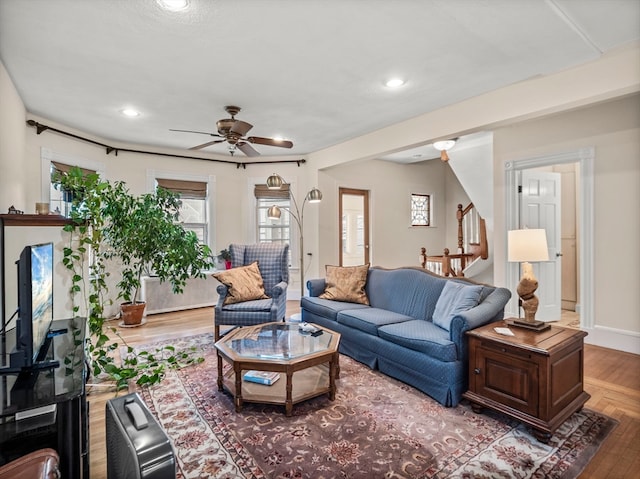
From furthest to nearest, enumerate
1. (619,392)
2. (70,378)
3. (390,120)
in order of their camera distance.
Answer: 1. (390,120)
2. (619,392)
3. (70,378)

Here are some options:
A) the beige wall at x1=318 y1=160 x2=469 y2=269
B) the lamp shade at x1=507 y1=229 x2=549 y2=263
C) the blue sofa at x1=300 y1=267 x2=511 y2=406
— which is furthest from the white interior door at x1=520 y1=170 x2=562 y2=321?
the beige wall at x1=318 y1=160 x2=469 y2=269

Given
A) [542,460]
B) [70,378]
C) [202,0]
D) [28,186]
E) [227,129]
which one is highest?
[202,0]

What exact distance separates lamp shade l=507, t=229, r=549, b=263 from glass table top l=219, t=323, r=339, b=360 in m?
1.51

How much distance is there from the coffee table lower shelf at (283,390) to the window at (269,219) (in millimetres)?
3628

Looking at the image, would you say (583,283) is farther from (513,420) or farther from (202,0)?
(202,0)

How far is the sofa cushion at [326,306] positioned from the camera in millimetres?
3693

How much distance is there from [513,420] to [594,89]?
268 cm

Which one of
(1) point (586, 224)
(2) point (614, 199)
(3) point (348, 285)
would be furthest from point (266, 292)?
(2) point (614, 199)

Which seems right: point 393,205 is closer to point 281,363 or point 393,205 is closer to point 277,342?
point 277,342

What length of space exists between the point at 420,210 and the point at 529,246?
5.23 meters

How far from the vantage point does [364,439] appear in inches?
83.2

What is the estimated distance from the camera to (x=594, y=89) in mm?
2867

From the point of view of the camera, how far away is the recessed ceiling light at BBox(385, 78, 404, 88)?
10.5 feet

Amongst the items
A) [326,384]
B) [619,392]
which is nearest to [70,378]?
[326,384]
